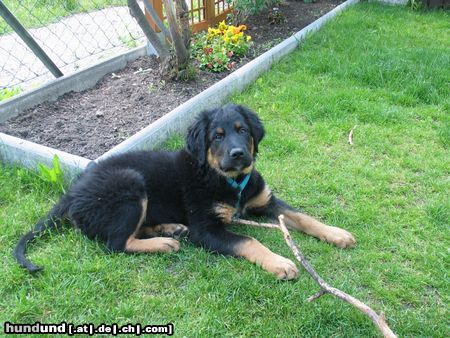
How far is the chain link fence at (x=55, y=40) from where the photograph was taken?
6.23m

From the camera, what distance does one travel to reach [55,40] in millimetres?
7273

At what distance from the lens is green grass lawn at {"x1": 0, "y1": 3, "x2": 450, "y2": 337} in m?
2.59

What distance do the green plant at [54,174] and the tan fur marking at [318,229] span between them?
6.08 feet

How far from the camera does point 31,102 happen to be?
4.94 metres

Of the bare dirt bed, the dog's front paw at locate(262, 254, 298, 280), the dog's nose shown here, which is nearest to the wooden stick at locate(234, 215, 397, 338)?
the dog's front paw at locate(262, 254, 298, 280)

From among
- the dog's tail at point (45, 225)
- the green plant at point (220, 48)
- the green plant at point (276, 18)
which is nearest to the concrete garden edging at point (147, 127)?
the green plant at point (220, 48)

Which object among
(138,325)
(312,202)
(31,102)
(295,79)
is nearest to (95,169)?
(138,325)

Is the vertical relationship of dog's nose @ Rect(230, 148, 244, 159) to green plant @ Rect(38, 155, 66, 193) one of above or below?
above

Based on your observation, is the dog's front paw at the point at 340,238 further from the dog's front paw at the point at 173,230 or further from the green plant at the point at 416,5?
the green plant at the point at 416,5

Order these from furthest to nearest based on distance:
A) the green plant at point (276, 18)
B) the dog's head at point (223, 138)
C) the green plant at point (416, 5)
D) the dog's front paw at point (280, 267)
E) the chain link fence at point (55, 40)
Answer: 1. the green plant at point (416, 5)
2. the green plant at point (276, 18)
3. the chain link fence at point (55, 40)
4. the dog's head at point (223, 138)
5. the dog's front paw at point (280, 267)

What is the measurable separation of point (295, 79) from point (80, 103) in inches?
106

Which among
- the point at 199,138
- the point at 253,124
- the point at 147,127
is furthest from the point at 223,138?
the point at 147,127

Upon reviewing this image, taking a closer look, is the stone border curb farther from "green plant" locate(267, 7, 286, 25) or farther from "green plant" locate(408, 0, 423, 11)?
"green plant" locate(408, 0, 423, 11)

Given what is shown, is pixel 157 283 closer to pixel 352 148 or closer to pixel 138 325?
pixel 138 325
